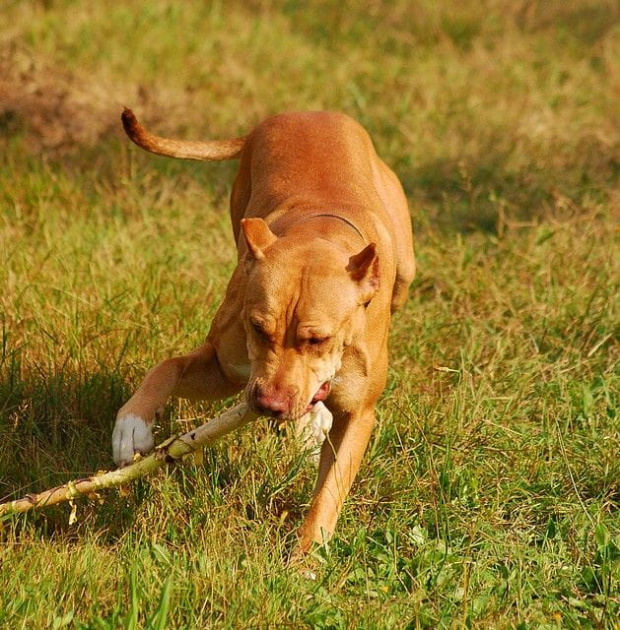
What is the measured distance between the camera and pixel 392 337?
6.12 m

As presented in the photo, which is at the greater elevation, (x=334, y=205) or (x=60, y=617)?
(x=334, y=205)

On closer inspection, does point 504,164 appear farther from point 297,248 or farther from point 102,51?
point 297,248

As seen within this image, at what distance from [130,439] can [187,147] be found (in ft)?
6.93

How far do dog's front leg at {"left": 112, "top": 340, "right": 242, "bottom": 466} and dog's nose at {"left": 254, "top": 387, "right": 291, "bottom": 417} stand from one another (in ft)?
1.82

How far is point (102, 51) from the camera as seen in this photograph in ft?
30.6

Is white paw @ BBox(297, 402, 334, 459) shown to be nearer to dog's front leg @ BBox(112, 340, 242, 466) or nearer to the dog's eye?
dog's front leg @ BBox(112, 340, 242, 466)

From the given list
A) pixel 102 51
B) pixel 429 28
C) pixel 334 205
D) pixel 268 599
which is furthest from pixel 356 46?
pixel 268 599

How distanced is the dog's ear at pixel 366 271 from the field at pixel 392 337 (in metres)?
0.85

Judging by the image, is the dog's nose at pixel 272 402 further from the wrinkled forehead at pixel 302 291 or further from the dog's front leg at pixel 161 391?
the dog's front leg at pixel 161 391

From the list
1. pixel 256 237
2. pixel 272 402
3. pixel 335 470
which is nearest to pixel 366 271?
pixel 256 237

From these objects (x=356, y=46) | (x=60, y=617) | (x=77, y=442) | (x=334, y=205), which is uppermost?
(x=334, y=205)

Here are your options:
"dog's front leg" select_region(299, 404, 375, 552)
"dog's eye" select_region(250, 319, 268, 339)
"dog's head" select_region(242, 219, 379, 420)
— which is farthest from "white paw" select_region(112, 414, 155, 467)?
"dog's front leg" select_region(299, 404, 375, 552)

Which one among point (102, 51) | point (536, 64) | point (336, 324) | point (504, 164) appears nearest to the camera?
point (336, 324)

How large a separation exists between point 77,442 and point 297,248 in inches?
53.4
